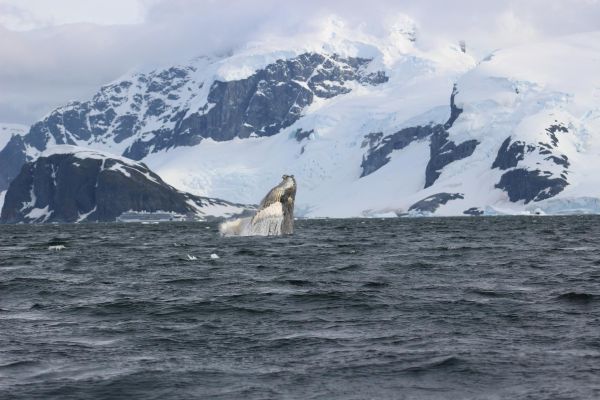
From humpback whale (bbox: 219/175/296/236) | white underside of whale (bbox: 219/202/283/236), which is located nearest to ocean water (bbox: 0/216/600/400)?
humpback whale (bbox: 219/175/296/236)

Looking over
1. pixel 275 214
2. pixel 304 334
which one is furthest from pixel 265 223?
pixel 304 334

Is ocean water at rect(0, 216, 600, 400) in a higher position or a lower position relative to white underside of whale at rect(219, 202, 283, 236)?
lower

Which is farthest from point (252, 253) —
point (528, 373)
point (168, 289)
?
point (528, 373)

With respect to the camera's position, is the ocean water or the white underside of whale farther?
the white underside of whale

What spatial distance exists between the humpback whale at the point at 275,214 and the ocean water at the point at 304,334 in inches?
1517

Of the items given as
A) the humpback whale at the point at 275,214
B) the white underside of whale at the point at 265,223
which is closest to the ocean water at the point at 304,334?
the humpback whale at the point at 275,214

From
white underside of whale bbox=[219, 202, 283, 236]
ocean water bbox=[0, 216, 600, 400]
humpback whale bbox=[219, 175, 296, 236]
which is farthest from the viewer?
white underside of whale bbox=[219, 202, 283, 236]

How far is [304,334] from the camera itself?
31.2 m

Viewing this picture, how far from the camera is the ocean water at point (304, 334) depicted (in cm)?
2388

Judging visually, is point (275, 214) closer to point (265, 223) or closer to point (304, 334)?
point (265, 223)

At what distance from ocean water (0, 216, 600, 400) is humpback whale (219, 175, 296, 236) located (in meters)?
38.5

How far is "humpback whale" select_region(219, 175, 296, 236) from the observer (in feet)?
311

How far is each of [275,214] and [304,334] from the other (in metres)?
69.2

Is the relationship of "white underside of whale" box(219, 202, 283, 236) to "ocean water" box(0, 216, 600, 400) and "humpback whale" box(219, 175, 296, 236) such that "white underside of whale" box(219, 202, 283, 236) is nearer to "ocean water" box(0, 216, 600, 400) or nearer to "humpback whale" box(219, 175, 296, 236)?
"humpback whale" box(219, 175, 296, 236)
